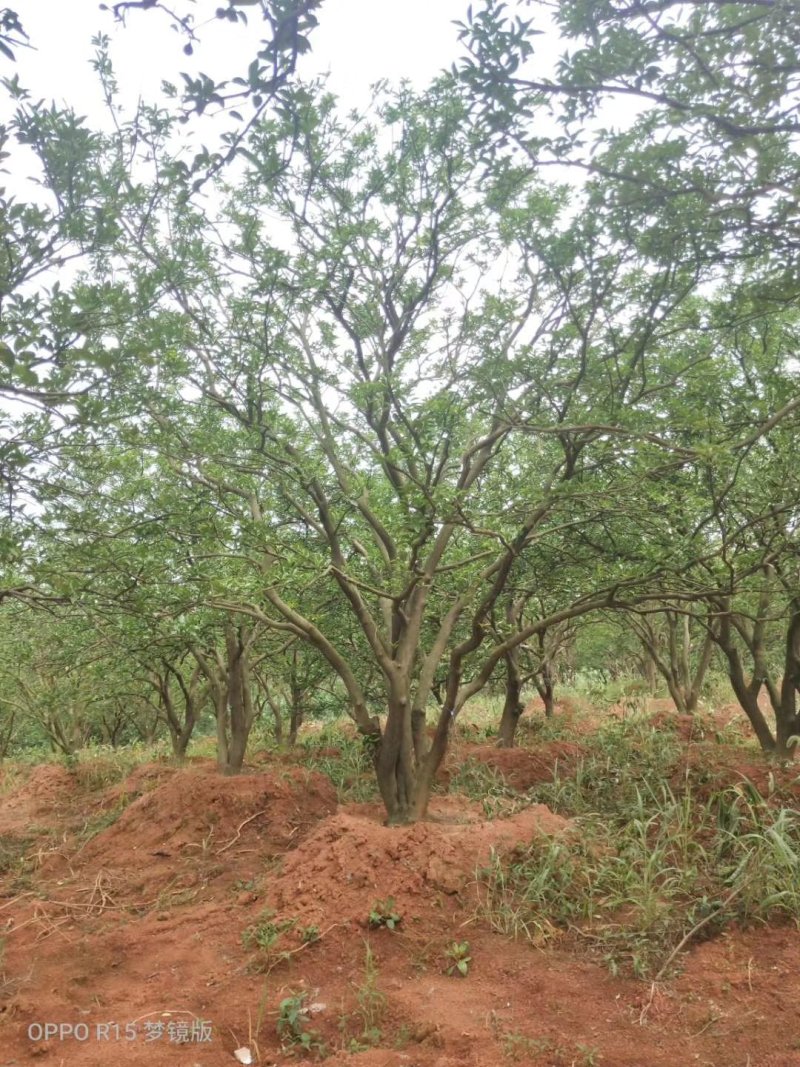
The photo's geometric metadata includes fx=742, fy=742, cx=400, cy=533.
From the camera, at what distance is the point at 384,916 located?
15.6 ft

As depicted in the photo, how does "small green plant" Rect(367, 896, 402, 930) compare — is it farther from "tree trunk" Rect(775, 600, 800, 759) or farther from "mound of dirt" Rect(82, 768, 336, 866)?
"tree trunk" Rect(775, 600, 800, 759)

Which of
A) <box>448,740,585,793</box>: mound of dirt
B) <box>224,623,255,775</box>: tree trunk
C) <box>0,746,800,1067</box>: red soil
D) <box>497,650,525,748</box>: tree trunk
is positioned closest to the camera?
<box>0,746,800,1067</box>: red soil

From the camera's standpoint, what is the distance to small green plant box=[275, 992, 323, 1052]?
370 centimetres

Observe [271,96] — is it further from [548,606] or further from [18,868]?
[548,606]

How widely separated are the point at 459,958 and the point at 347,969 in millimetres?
665

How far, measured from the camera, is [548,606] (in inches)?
408

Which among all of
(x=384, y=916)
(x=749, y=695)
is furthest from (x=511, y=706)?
(x=384, y=916)

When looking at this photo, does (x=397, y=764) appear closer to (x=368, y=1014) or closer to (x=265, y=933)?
(x=265, y=933)

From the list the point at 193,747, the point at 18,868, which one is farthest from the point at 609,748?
the point at 193,747

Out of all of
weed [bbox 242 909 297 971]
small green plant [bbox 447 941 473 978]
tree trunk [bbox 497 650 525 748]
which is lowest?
small green plant [bbox 447 941 473 978]

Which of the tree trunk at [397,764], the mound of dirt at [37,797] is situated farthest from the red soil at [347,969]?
the mound of dirt at [37,797]

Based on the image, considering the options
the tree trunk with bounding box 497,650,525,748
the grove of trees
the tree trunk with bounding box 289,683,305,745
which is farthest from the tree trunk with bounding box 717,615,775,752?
the tree trunk with bounding box 289,683,305,745

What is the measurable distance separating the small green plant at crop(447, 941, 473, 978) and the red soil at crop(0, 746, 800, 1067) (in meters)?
0.05

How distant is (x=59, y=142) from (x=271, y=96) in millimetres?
1741
